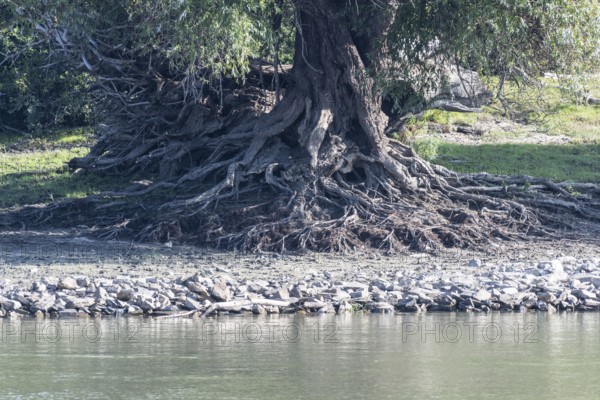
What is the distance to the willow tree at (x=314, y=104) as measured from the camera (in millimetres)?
18359

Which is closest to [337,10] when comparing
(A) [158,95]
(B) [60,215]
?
(A) [158,95]

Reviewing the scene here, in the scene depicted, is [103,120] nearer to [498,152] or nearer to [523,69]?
[498,152]

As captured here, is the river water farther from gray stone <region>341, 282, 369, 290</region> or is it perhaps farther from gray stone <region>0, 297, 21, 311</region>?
gray stone <region>341, 282, 369, 290</region>

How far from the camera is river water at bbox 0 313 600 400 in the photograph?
1004 cm

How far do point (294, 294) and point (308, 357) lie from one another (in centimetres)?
326

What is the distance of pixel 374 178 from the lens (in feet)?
66.1

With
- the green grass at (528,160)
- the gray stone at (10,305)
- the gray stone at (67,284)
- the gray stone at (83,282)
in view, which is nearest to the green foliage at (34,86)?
the green grass at (528,160)

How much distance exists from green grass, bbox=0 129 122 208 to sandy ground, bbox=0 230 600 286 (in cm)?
336

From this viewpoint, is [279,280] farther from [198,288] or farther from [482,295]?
[482,295]

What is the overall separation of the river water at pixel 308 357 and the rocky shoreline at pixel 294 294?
370mm

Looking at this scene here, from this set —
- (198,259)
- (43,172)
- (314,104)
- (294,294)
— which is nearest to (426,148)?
(314,104)

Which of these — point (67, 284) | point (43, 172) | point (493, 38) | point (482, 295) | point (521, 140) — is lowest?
point (482, 295)

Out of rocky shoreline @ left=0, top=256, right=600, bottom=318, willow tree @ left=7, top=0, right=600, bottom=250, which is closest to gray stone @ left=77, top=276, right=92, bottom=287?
rocky shoreline @ left=0, top=256, right=600, bottom=318

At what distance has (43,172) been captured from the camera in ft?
82.6
